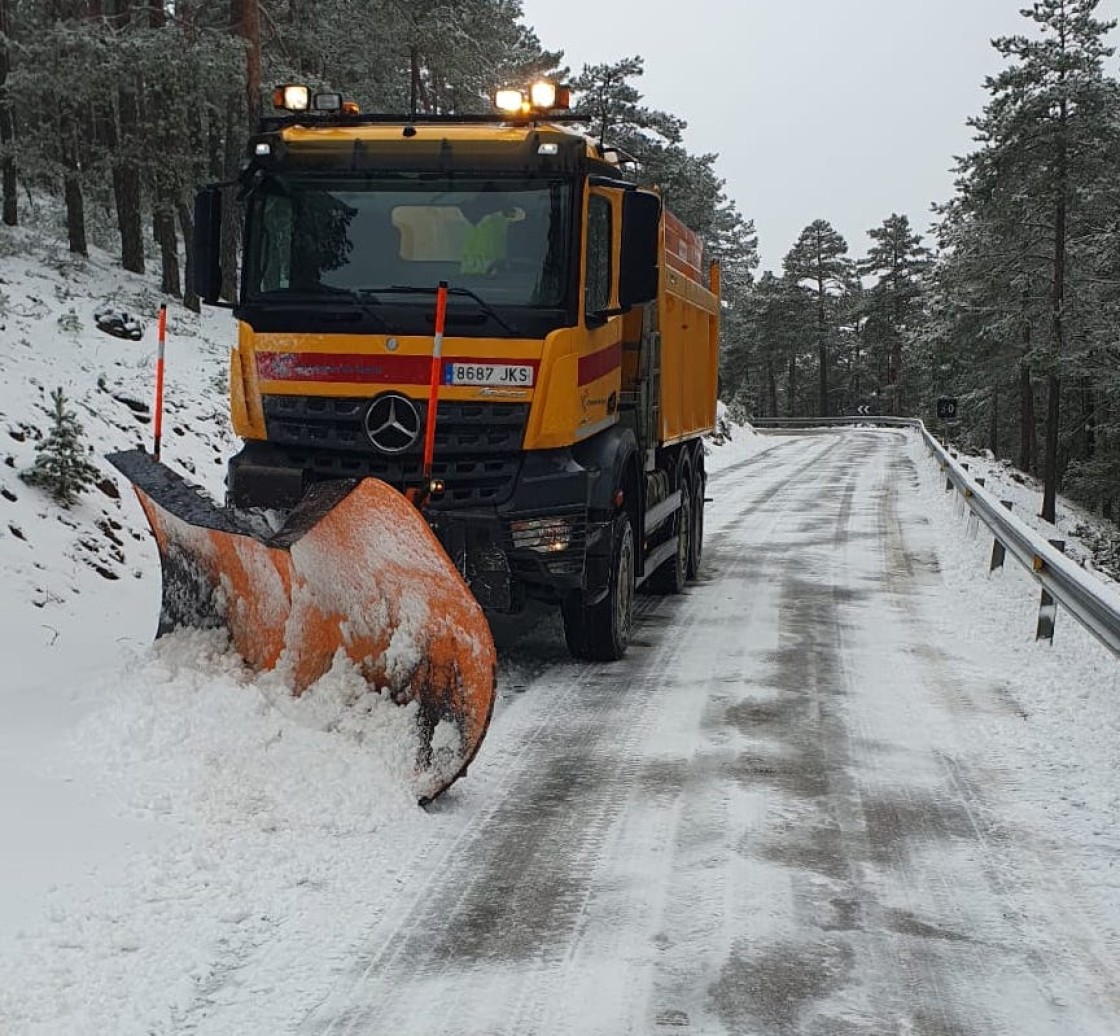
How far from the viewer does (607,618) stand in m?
7.15

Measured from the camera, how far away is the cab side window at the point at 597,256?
6.41 m

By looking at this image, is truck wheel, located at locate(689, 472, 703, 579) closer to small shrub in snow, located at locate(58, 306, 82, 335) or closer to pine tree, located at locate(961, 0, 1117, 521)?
small shrub in snow, located at locate(58, 306, 82, 335)

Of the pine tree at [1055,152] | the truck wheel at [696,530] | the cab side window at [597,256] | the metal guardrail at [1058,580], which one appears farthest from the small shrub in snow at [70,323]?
the pine tree at [1055,152]

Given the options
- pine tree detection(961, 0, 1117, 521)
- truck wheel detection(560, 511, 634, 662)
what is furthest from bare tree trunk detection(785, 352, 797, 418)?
truck wheel detection(560, 511, 634, 662)

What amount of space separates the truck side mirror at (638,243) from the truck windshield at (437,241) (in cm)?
42

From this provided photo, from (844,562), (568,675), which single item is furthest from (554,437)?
(844,562)

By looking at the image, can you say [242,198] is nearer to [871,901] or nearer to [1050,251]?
[871,901]

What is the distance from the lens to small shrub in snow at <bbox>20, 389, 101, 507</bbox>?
8.50 metres

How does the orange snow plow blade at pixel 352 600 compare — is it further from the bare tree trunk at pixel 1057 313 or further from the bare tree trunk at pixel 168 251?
the bare tree trunk at pixel 1057 313

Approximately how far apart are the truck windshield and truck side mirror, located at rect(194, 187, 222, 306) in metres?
0.67

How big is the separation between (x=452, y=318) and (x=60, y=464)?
412 cm

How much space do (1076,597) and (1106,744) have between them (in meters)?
1.60

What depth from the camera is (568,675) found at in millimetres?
6988

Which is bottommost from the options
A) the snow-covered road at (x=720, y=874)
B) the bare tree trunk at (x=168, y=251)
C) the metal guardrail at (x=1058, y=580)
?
the snow-covered road at (x=720, y=874)
